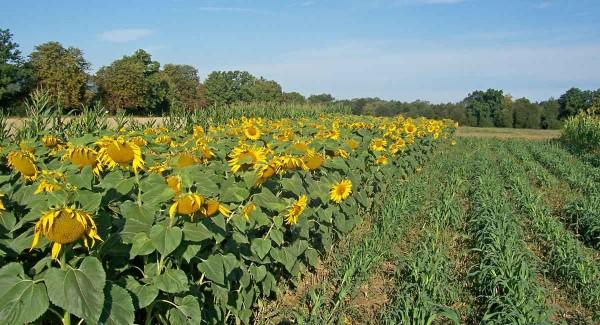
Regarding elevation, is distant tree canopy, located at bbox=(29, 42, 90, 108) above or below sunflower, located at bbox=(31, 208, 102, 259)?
above

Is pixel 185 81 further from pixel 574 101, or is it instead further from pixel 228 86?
pixel 574 101

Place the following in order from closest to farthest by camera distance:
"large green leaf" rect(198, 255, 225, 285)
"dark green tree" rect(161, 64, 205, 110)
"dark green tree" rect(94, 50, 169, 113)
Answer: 1. "large green leaf" rect(198, 255, 225, 285)
2. "dark green tree" rect(94, 50, 169, 113)
3. "dark green tree" rect(161, 64, 205, 110)

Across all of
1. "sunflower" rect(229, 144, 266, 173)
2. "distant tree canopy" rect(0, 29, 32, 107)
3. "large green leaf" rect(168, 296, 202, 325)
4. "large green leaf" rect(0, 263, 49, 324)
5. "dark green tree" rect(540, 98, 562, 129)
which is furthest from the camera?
"dark green tree" rect(540, 98, 562, 129)

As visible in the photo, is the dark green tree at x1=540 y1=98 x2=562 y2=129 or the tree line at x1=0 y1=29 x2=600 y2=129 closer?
the tree line at x1=0 y1=29 x2=600 y2=129

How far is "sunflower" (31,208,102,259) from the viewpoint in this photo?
5.42 feet

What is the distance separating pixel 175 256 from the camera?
238cm

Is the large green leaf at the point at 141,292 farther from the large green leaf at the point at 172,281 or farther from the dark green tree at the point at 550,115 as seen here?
the dark green tree at the point at 550,115

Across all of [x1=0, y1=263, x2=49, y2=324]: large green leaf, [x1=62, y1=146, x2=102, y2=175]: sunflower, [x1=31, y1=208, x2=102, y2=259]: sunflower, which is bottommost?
[x1=0, y1=263, x2=49, y2=324]: large green leaf

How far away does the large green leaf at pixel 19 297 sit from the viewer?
1.61m

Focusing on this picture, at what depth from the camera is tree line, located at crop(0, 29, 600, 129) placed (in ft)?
138

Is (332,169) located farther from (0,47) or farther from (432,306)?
(0,47)

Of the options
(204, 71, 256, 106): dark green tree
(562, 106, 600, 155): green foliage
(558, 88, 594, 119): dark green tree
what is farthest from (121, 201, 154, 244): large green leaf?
(204, 71, 256, 106): dark green tree

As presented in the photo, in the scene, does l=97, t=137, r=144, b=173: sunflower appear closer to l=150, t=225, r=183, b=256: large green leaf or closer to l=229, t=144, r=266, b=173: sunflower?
l=150, t=225, r=183, b=256: large green leaf

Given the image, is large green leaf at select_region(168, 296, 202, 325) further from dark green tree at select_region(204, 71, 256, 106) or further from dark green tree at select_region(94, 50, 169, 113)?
dark green tree at select_region(204, 71, 256, 106)
